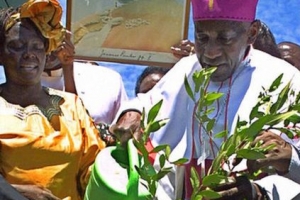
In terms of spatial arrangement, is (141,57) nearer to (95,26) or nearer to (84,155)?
(95,26)

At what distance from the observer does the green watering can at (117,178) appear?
1.49m

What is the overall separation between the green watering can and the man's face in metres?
0.64

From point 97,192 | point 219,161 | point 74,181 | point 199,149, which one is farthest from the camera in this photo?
point 74,181

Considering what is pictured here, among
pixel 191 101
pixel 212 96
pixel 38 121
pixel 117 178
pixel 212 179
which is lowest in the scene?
pixel 38 121

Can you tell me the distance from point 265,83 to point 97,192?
932 millimetres

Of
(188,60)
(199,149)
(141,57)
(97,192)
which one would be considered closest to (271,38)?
(141,57)

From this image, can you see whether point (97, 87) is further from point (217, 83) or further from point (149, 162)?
point (149, 162)

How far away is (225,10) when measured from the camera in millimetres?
2314

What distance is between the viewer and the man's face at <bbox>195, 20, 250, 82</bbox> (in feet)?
7.44

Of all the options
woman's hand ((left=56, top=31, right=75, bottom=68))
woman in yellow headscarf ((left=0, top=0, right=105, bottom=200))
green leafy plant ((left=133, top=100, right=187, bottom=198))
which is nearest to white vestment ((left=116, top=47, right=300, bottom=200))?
woman in yellow headscarf ((left=0, top=0, right=105, bottom=200))

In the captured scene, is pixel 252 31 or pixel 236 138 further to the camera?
pixel 252 31

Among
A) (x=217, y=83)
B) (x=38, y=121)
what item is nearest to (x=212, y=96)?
(x=217, y=83)

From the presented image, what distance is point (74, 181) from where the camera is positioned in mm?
2496

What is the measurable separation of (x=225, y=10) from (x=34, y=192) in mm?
695
